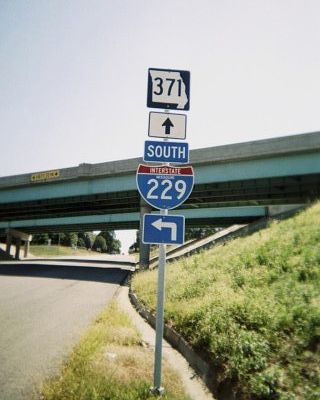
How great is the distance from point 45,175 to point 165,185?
3189 cm

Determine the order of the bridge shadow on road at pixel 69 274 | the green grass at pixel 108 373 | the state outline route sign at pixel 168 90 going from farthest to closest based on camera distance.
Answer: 1. the bridge shadow on road at pixel 69 274
2. the state outline route sign at pixel 168 90
3. the green grass at pixel 108 373

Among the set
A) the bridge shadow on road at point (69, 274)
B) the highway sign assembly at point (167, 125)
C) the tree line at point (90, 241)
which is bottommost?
the bridge shadow on road at point (69, 274)

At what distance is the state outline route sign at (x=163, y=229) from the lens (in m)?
4.67

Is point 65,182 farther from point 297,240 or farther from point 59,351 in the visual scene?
point 59,351

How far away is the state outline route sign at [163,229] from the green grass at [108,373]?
6.20 ft

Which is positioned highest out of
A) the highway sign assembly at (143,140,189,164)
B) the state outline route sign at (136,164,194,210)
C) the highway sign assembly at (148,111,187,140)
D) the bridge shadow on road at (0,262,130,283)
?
the highway sign assembly at (148,111,187,140)

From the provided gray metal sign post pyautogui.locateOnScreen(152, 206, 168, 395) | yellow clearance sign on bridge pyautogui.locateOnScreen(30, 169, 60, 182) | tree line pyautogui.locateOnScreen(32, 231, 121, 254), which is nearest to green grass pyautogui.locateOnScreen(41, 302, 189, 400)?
gray metal sign post pyautogui.locateOnScreen(152, 206, 168, 395)

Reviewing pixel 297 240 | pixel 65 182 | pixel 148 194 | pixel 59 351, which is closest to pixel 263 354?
pixel 148 194

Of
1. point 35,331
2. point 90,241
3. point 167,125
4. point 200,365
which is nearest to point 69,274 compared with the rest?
point 35,331

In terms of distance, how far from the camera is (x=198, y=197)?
31156 mm

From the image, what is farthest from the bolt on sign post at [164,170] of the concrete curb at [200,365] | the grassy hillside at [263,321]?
the grassy hillside at [263,321]

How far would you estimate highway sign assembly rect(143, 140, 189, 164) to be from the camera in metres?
4.96

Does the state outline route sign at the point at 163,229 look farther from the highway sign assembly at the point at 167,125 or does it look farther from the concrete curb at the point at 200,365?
the concrete curb at the point at 200,365

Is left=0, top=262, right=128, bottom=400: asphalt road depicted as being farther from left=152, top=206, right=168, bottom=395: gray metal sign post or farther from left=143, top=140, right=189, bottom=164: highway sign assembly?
left=143, top=140, right=189, bottom=164: highway sign assembly
